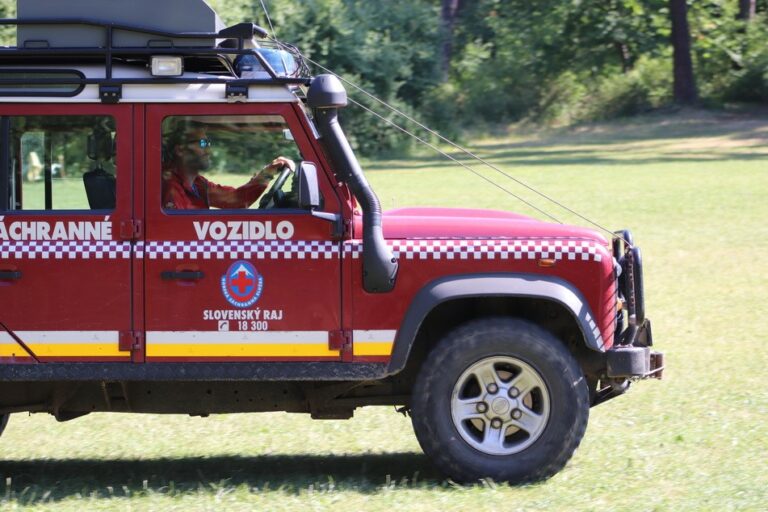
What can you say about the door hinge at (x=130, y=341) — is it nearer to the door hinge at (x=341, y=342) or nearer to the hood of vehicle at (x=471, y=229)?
the door hinge at (x=341, y=342)

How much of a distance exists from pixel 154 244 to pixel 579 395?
2219mm

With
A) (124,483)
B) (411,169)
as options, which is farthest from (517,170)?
(124,483)

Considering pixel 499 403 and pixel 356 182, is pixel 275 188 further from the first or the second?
pixel 499 403

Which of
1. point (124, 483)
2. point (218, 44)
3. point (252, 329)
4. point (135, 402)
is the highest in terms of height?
point (218, 44)

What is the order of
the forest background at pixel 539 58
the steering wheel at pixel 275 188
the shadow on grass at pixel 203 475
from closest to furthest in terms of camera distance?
the steering wheel at pixel 275 188, the shadow on grass at pixel 203 475, the forest background at pixel 539 58

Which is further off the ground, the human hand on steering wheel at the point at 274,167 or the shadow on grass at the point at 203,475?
the human hand on steering wheel at the point at 274,167

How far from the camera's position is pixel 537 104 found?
51344 mm

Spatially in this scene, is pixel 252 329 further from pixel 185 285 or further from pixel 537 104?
pixel 537 104

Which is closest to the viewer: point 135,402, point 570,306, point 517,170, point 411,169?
point 570,306

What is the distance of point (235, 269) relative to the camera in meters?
6.26

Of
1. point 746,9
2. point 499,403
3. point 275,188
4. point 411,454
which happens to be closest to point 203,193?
point 275,188

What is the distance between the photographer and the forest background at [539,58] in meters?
40.7

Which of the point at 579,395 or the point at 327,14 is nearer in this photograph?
the point at 579,395

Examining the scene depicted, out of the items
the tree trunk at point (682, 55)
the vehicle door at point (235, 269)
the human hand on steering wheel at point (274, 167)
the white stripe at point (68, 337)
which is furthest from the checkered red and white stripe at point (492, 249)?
the tree trunk at point (682, 55)
